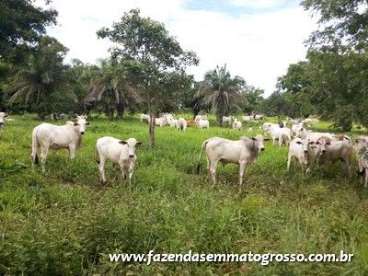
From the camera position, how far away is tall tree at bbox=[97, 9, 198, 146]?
19859 millimetres

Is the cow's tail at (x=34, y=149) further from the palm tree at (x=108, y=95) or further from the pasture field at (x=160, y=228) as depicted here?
the palm tree at (x=108, y=95)

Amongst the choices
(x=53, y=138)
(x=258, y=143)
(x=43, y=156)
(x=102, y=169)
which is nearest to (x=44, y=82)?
(x=53, y=138)

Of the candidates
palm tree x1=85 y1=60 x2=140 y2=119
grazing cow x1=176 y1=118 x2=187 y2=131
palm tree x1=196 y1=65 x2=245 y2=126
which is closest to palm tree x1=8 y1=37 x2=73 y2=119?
palm tree x1=85 y1=60 x2=140 y2=119

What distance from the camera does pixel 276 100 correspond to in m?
A: 71.8

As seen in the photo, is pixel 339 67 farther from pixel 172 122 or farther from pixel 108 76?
pixel 172 122

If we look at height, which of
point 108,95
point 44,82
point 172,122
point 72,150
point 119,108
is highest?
point 44,82

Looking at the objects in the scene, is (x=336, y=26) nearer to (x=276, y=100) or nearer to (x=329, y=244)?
(x=329, y=244)

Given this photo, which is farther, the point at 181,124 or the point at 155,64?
the point at 181,124

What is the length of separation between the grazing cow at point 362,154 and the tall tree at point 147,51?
25.9 feet

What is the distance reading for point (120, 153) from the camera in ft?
44.0

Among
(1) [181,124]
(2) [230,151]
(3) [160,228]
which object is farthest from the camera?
(1) [181,124]

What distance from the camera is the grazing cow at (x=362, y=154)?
48.1ft

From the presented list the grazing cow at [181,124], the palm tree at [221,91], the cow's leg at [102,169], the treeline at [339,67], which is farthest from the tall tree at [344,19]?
the palm tree at [221,91]

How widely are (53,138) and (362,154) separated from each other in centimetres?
983
